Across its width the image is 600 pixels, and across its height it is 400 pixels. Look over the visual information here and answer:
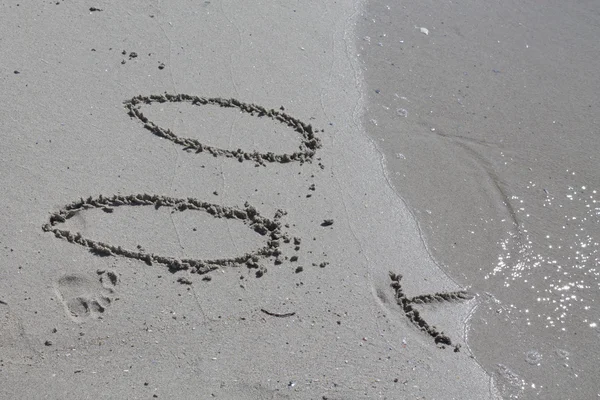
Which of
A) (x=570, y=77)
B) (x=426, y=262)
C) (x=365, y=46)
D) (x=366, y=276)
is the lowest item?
(x=366, y=276)

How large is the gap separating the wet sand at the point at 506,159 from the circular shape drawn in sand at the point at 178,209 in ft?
3.44

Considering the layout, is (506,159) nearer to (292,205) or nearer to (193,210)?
(292,205)

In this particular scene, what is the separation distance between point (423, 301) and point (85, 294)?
1.86m

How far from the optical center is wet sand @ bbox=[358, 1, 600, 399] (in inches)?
166

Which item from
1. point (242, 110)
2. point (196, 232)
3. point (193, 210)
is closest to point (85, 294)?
point (196, 232)

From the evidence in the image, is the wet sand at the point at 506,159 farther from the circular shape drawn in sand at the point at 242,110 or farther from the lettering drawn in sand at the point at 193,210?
the circular shape drawn in sand at the point at 242,110

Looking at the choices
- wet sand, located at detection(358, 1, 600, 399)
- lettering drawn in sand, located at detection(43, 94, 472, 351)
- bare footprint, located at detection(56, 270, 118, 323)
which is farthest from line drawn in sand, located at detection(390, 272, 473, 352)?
bare footprint, located at detection(56, 270, 118, 323)

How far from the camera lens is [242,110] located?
5445 millimetres

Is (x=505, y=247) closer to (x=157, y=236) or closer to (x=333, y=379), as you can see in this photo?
(x=333, y=379)

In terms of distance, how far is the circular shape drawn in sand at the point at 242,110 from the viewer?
5008mm

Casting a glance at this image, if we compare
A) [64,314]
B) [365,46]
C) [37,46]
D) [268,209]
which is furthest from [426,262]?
[37,46]

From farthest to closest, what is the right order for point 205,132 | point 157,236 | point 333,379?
point 205,132 < point 157,236 < point 333,379

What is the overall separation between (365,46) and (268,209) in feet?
8.04

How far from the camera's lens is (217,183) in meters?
4.73
